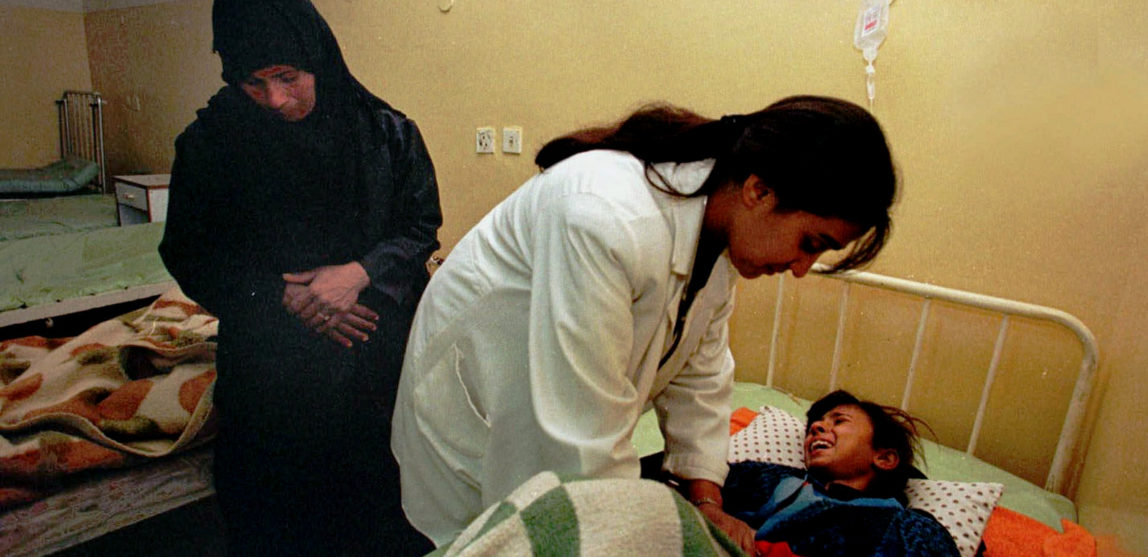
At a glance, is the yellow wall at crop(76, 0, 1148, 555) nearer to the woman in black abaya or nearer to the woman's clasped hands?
the woman in black abaya

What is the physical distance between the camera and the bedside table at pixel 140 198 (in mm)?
818

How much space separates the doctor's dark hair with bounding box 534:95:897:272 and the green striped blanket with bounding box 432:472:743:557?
1.32ft

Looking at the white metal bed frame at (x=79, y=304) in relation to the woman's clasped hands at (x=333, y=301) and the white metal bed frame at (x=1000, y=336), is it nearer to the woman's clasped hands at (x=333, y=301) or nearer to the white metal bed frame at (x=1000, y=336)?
the woman's clasped hands at (x=333, y=301)

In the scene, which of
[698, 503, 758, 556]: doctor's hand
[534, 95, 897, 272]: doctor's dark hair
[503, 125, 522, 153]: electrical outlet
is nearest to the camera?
[534, 95, 897, 272]: doctor's dark hair

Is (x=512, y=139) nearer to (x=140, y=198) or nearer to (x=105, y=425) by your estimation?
(x=140, y=198)

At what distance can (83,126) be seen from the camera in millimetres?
797

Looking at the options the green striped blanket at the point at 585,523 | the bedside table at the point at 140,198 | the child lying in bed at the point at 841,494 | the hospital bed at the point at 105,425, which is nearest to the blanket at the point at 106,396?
the hospital bed at the point at 105,425

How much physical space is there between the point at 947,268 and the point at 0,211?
1.81 meters

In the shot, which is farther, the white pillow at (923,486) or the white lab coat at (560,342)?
the white pillow at (923,486)

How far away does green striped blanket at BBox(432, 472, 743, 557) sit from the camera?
659 mm

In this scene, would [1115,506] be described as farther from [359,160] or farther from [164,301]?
[164,301]

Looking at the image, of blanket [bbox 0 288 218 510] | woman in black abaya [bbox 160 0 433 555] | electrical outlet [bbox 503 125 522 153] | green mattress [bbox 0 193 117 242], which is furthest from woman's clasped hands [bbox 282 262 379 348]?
electrical outlet [bbox 503 125 522 153]

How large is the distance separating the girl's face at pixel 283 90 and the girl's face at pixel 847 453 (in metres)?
1.21

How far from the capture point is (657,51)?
1690 mm
